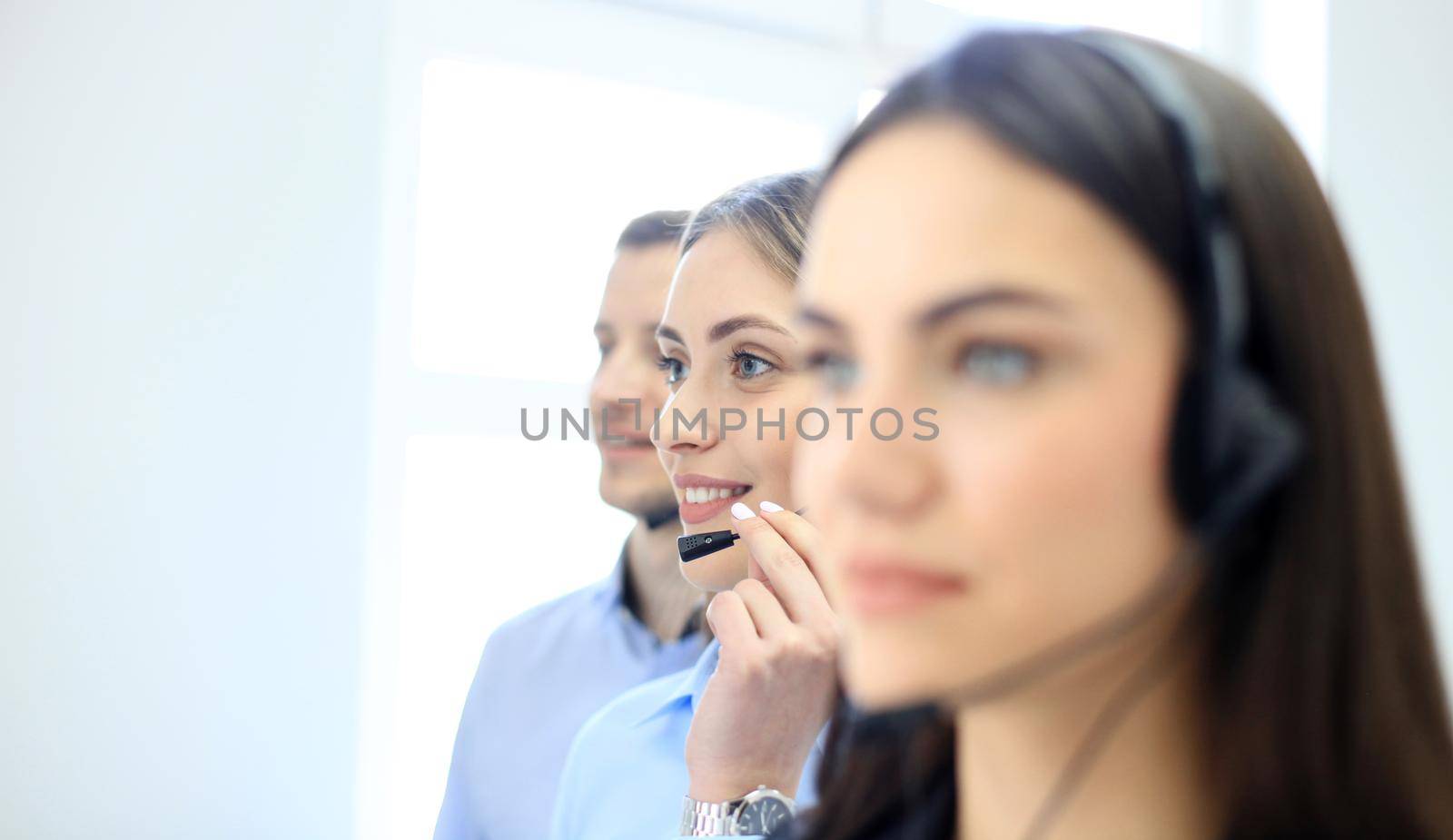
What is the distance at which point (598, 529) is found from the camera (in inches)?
88.4

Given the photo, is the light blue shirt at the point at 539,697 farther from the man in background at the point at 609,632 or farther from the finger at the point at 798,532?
the finger at the point at 798,532

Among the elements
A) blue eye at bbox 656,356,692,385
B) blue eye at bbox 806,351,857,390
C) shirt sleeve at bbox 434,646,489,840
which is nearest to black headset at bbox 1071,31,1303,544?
blue eye at bbox 806,351,857,390

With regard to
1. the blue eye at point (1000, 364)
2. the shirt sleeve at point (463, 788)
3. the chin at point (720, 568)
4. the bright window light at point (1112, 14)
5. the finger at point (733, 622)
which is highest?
the bright window light at point (1112, 14)

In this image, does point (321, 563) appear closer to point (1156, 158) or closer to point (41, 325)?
point (41, 325)

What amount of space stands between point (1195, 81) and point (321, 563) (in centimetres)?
169

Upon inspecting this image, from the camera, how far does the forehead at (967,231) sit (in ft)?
1.69

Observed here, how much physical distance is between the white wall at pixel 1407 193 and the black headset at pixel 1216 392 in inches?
94.9

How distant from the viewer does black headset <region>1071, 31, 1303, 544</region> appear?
0.49m

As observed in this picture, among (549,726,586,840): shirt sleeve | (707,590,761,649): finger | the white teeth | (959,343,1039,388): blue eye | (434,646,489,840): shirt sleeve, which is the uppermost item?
(959,343,1039,388): blue eye

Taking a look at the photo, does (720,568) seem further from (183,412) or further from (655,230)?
(183,412)

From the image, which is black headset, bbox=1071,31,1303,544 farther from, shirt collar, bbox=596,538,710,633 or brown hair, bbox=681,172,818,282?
shirt collar, bbox=596,538,710,633

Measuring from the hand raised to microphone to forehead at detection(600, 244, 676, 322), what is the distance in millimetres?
693

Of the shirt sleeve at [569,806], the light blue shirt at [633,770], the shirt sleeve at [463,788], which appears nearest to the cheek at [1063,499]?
the light blue shirt at [633,770]

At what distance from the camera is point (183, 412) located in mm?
1896
